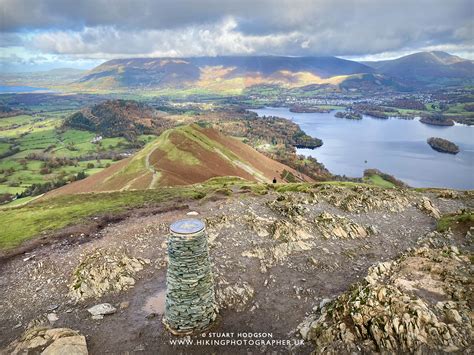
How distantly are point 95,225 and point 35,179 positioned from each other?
11387 cm

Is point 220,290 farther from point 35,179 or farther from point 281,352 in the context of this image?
point 35,179

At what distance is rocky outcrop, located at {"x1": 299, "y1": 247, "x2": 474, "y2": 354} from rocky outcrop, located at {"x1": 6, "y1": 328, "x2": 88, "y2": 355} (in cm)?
1225

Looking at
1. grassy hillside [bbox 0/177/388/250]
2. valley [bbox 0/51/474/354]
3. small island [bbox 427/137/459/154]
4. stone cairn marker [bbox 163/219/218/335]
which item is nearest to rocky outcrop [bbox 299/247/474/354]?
valley [bbox 0/51/474/354]

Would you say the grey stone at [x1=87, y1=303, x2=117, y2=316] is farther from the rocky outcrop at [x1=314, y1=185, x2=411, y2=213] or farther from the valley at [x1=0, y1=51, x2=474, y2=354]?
the rocky outcrop at [x1=314, y1=185, x2=411, y2=213]

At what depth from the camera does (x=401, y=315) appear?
1714 cm

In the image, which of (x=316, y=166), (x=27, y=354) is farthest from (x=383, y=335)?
(x=316, y=166)

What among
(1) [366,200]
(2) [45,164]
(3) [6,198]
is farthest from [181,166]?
(2) [45,164]

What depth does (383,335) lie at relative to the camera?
16688 millimetres

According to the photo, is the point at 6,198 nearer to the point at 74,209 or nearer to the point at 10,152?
the point at 74,209

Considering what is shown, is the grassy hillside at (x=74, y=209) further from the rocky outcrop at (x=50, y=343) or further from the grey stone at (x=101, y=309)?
the rocky outcrop at (x=50, y=343)

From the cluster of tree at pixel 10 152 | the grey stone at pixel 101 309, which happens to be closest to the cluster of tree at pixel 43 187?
the cluster of tree at pixel 10 152

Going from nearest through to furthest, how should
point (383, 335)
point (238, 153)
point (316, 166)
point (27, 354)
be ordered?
point (383, 335) → point (27, 354) → point (238, 153) → point (316, 166)

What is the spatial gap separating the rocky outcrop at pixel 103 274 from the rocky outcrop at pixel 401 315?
13553 millimetres

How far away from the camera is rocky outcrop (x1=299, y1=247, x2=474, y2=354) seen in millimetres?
16047
